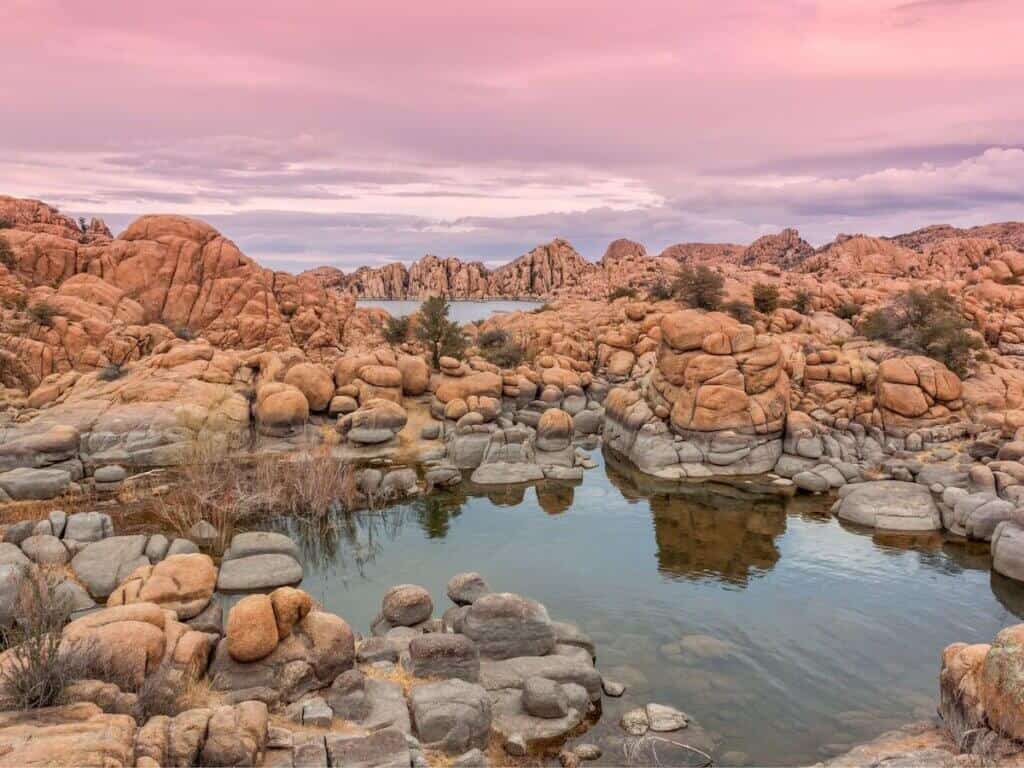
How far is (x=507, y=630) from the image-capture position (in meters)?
15.8

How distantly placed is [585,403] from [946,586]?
2415 cm

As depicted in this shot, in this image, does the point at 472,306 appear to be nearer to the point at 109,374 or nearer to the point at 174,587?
the point at 109,374

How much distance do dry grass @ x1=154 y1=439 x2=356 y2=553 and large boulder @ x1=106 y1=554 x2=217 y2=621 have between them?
6038mm

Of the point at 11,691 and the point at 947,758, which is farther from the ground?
the point at 11,691

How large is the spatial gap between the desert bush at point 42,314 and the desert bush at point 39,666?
37677 millimetres

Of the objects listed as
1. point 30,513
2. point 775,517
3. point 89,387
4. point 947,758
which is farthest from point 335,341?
point 947,758

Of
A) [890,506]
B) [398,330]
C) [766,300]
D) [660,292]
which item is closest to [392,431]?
[398,330]

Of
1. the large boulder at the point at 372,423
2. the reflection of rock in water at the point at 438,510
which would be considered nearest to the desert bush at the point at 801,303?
the large boulder at the point at 372,423

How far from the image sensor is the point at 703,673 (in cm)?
1583

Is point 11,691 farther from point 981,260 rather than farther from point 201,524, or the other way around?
point 981,260

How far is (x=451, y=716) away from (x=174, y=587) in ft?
27.4

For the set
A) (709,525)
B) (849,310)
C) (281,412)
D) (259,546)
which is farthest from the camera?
(849,310)

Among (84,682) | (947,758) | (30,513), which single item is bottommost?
(30,513)

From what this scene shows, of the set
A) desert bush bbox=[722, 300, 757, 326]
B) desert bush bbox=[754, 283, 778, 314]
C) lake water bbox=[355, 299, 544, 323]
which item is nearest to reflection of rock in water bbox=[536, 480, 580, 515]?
desert bush bbox=[722, 300, 757, 326]
